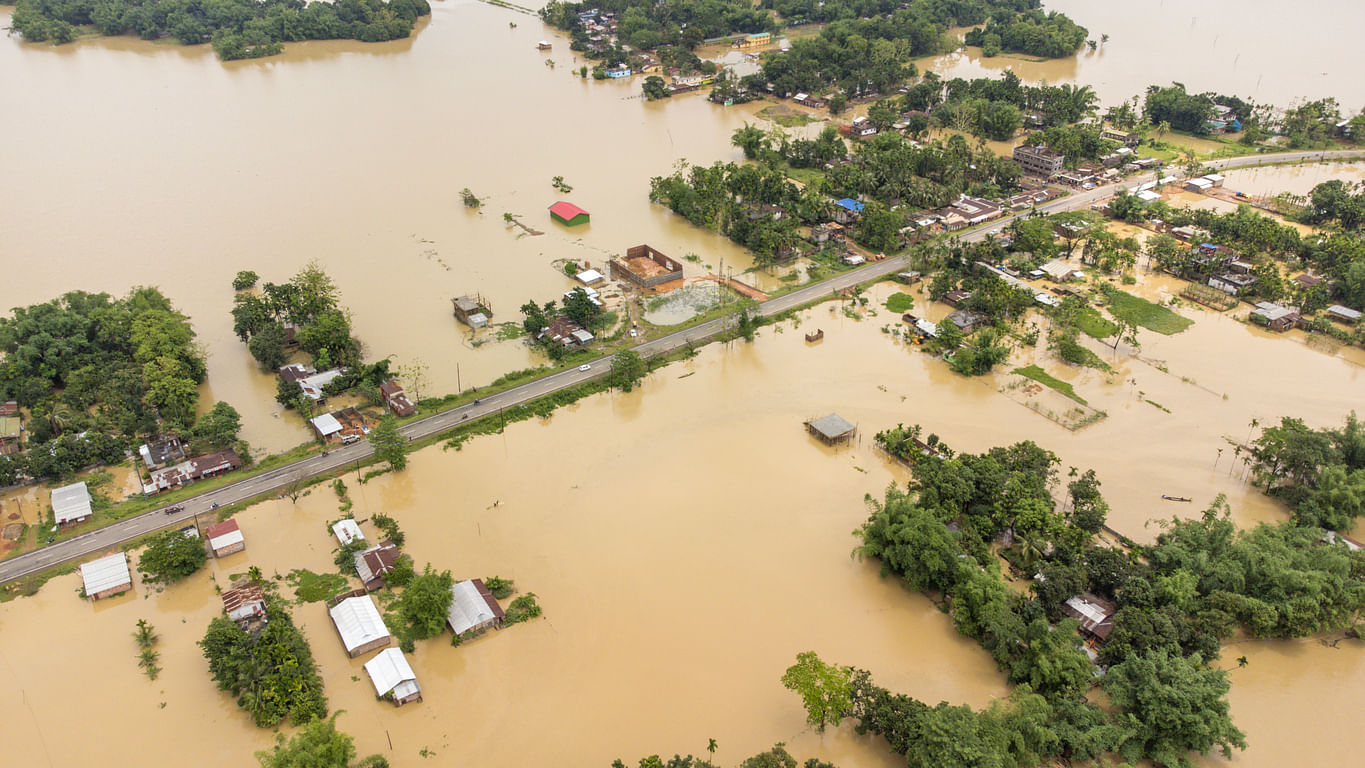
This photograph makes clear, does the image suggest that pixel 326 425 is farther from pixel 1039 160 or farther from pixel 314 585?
pixel 1039 160

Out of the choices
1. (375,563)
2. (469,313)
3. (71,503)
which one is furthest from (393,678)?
(469,313)

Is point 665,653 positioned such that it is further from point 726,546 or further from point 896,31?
point 896,31

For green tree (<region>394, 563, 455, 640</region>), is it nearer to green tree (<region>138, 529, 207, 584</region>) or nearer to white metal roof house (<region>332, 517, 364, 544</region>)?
white metal roof house (<region>332, 517, 364, 544</region>)

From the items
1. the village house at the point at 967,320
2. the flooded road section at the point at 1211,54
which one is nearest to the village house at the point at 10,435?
the village house at the point at 967,320

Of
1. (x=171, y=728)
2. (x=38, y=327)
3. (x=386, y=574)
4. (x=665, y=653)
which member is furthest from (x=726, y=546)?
(x=38, y=327)

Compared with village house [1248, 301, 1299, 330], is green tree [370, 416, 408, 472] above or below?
above

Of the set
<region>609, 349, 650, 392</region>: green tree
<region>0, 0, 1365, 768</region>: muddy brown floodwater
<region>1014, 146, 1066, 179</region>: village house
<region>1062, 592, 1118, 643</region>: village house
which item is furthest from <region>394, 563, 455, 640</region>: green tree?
<region>1014, 146, 1066, 179</region>: village house

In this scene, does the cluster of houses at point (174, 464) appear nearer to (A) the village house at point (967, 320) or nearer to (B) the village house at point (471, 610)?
(B) the village house at point (471, 610)
